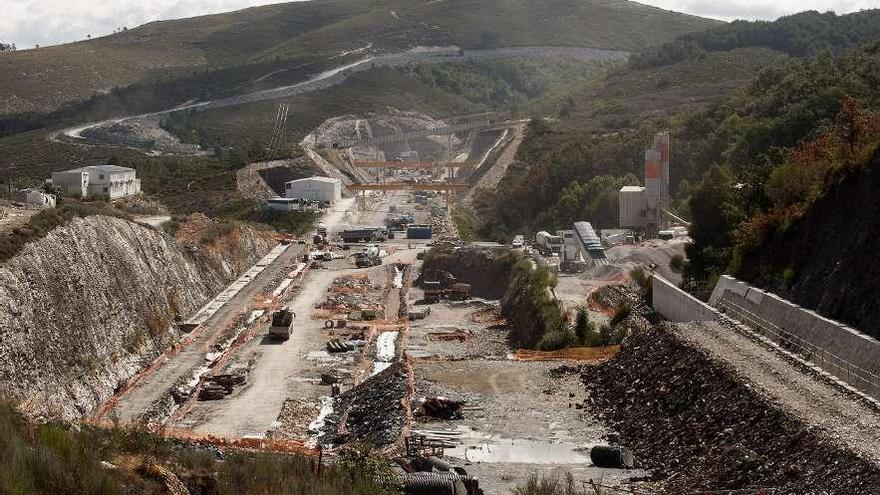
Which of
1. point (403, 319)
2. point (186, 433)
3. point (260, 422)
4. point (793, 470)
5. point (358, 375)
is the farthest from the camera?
point (403, 319)

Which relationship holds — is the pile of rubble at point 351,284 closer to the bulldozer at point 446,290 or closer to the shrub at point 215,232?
the bulldozer at point 446,290

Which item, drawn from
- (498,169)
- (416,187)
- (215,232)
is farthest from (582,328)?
(498,169)

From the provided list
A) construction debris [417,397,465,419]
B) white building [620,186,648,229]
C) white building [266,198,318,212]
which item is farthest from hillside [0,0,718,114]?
construction debris [417,397,465,419]

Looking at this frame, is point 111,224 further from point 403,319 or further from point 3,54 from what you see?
point 3,54

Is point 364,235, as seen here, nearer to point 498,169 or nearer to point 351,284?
point 351,284

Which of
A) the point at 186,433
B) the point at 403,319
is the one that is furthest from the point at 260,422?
the point at 403,319

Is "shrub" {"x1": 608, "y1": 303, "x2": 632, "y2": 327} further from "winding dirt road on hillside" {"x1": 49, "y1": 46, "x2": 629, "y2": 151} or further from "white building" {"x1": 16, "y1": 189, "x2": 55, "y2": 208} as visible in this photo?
"winding dirt road on hillside" {"x1": 49, "y1": 46, "x2": 629, "y2": 151}

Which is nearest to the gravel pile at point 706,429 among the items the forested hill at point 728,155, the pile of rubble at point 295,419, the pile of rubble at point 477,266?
the forested hill at point 728,155
